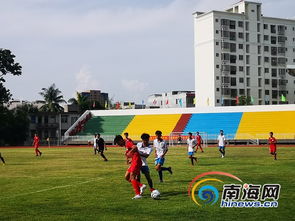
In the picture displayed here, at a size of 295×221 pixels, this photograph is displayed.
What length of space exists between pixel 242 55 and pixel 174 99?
149 feet

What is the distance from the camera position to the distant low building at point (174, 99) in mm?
138250

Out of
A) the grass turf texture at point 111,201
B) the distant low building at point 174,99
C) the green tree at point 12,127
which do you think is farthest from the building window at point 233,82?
the grass turf texture at point 111,201

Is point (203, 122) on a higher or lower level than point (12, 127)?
higher

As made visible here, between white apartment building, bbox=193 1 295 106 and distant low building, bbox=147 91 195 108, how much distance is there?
90.1ft

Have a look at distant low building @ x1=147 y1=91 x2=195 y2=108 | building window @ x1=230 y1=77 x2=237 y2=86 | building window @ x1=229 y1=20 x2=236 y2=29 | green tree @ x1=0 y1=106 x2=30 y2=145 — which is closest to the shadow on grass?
green tree @ x1=0 y1=106 x2=30 y2=145

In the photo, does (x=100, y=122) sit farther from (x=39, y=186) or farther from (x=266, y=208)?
(x=266, y=208)

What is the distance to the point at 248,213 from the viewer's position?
37.6 ft

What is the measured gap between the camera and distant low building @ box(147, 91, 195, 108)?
13825 cm

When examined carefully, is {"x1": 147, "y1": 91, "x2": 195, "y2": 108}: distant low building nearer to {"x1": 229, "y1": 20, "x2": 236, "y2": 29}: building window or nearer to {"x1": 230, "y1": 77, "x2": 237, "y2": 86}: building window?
{"x1": 230, "y1": 77, "x2": 237, "y2": 86}: building window

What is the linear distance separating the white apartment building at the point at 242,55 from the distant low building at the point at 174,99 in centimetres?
2745

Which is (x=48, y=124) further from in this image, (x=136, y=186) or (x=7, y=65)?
(x=136, y=186)

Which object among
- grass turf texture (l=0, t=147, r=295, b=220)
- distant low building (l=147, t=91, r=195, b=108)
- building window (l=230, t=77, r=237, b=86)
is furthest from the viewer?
distant low building (l=147, t=91, r=195, b=108)

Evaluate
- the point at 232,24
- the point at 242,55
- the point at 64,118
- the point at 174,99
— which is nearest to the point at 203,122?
the point at 64,118

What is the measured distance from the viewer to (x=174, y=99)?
146m
